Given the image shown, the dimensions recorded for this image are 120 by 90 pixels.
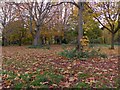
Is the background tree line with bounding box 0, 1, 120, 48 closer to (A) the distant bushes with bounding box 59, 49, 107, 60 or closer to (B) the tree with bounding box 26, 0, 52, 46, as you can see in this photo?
(B) the tree with bounding box 26, 0, 52, 46

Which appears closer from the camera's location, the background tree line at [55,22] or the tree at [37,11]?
the background tree line at [55,22]

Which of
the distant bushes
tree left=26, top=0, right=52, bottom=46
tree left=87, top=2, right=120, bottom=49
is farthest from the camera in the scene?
tree left=26, top=0, right=52, bottom=46

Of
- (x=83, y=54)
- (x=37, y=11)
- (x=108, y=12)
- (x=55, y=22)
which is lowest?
(x=83, y=54)

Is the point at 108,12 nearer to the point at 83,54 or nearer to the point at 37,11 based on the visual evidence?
the point at 37,11

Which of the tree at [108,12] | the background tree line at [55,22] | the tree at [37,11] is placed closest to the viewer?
the tree at [108,12]

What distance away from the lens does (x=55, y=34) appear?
2978cm

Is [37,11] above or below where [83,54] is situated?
above

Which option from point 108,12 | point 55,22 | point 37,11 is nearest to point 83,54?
point 108,12

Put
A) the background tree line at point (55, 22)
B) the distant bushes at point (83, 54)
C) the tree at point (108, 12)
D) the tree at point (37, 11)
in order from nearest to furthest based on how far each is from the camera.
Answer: the distant bushes at point (83, 54)
the tree at point (108, 12)
the background tree line at point (55, 22)
the tree at point (37, 11)

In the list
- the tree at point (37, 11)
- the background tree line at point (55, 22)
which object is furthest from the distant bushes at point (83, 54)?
the tree at point (37, 11)

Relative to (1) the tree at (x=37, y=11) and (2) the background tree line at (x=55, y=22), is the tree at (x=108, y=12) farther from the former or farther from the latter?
(1) the tree at (x=37, y=11)

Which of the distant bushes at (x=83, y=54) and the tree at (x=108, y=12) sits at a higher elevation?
the tree at (x=108, y=12)

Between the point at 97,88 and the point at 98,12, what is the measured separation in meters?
15.3

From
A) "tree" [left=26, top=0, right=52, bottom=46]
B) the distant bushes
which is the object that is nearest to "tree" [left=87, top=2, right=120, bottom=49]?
"tree" [left=26, top=0, right=52, bottom=46]
